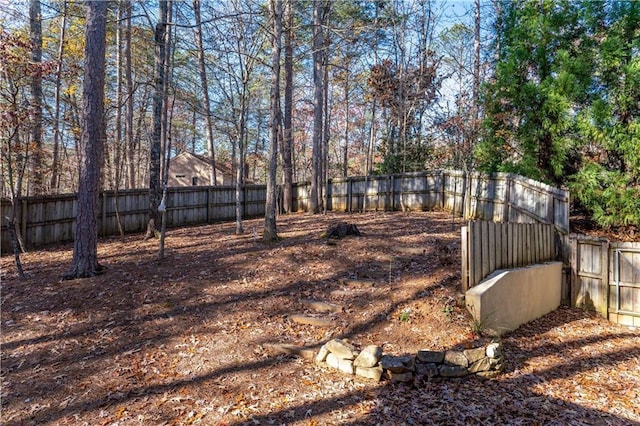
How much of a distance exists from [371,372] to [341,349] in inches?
15.1

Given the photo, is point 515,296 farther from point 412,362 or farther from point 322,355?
point 322,355

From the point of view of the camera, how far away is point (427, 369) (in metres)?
3.70

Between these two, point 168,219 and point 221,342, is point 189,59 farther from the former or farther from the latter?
point 221,342

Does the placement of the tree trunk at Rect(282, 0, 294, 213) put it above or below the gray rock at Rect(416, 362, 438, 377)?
above

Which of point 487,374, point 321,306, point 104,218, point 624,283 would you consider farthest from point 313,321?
point 104,218

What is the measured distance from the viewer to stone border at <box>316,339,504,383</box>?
11.9 ft

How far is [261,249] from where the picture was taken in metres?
7.04

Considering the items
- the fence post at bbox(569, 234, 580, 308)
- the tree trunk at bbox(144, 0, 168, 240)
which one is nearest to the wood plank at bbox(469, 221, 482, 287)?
the fence post at bbox(569, 234, 580, 308)

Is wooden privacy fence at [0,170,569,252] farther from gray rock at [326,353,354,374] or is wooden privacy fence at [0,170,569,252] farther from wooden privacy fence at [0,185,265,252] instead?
gray rock at [326,353,354,374]

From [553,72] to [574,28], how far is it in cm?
99

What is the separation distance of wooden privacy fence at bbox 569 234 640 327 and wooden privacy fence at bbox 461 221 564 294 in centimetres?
45

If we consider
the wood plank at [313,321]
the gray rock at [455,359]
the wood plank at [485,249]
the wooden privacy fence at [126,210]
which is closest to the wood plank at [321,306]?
the wood plank at [313,321]

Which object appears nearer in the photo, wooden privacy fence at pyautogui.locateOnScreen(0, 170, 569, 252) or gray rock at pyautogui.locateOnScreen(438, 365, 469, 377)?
gray rock at pyautogui.locateOnScreen(438, 365, 469, 377)

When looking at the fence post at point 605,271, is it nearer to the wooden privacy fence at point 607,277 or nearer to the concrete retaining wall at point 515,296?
the wooden privacy fence at point 607,277
